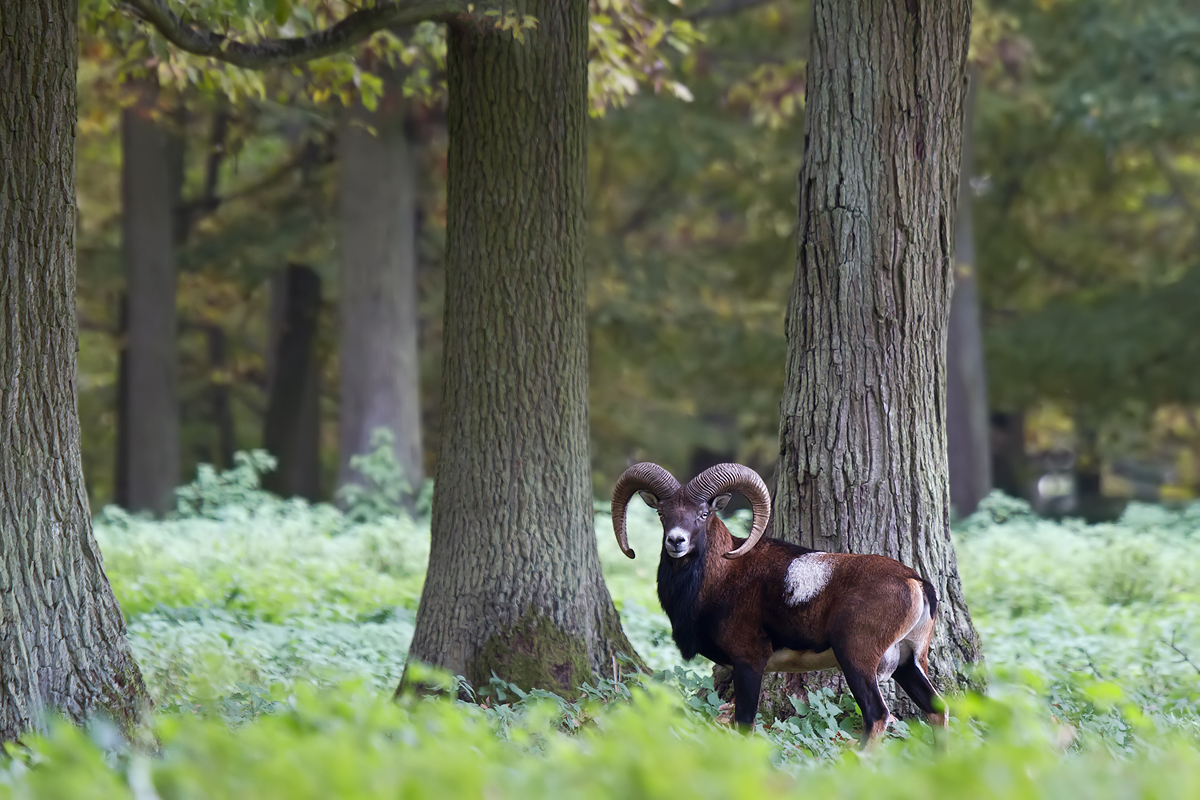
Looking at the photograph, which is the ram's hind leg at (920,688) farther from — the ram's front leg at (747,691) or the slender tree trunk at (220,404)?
the slender tree trunk at (220,404)

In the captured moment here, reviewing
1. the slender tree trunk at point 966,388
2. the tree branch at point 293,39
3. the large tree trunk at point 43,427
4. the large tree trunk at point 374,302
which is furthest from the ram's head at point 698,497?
the slender tree trunk at point 966,388

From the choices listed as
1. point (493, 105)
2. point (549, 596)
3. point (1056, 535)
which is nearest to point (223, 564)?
point (549, 596)

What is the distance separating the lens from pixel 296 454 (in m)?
20.7

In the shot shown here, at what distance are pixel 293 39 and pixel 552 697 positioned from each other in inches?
162

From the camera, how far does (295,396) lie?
20.5 m

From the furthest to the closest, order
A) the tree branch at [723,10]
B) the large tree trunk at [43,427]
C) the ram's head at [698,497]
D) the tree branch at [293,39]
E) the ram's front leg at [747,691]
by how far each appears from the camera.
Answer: the tree branch at [723,10]
the tree branch at [293,39]
the ram's head at [698,497]
the ram's front leg at [747,691]
the large tree trunk at [43,427]

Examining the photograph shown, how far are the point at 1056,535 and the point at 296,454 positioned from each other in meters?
12.6

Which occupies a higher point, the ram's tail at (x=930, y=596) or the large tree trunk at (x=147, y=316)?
the large tree trunk at (x=147, y=316)

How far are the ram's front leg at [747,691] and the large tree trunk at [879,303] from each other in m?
0.85

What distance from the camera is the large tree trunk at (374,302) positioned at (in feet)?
55.6

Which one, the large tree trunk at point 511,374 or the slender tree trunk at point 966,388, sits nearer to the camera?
the large tree trunk at point 511,374

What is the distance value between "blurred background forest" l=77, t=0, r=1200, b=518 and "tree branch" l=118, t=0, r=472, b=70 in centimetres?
632

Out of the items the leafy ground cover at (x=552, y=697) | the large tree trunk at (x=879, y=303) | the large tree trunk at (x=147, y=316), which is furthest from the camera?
the large tree trunk at (x=147, y=316)

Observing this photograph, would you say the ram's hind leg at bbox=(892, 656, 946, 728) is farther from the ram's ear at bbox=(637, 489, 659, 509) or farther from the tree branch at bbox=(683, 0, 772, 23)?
the tree branch at bbox=(683, 0, 772, 23)
